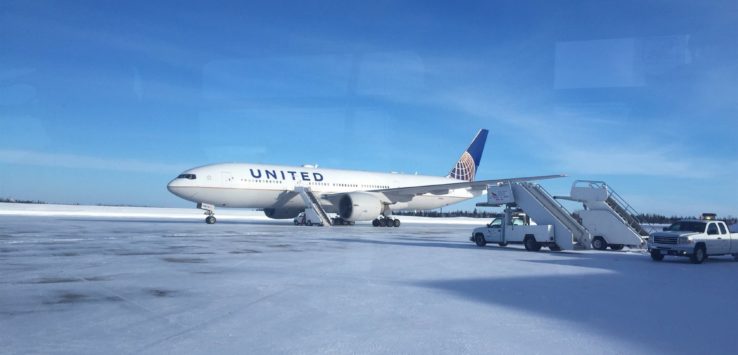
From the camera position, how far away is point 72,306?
731 cm

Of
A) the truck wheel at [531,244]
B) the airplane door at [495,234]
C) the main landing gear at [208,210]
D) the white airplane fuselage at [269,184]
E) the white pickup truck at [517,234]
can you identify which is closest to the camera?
the white pickup truck at [517,234]

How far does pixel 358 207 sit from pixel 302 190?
417 cm

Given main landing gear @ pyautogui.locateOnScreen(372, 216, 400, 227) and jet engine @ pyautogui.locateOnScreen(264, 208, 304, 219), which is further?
main landing gear @ pyautogui.locateOnScreen(372, 216, 400, 227)

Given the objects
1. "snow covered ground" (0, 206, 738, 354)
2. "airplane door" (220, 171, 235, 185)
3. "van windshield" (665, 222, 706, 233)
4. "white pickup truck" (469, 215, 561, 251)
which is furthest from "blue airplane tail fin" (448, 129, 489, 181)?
"snow covered ground" (0, 206, 738, 354)

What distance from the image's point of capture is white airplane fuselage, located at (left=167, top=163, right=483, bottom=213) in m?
31.8

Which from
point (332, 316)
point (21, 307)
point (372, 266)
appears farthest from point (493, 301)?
point (21, 307)

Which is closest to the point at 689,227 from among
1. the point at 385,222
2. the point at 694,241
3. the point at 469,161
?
the point at 694,241

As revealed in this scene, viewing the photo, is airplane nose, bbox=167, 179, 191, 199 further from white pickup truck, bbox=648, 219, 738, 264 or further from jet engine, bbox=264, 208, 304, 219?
white pickup truck, bbox=648, 219, 738, 264

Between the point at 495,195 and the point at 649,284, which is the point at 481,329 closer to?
the point at 649,284

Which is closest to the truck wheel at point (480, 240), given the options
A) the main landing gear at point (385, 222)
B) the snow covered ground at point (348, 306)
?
the snow covered ground at point (348, 306)

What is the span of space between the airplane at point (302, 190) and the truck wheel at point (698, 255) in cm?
1277

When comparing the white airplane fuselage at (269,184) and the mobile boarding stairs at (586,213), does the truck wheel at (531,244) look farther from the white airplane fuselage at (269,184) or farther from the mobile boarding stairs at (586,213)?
the white airplane fuselage at (269,184)

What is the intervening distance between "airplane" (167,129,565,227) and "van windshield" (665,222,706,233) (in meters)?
11.6

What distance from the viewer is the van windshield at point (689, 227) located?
1695 centimetres
